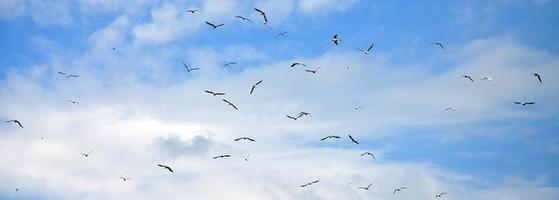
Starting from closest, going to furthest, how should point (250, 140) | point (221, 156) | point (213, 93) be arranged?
point (213, 93) < point (250, 140) < point (221, 156)

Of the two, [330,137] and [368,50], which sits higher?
[368,50]

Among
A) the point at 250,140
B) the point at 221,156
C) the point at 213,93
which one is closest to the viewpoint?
the point at 213,93

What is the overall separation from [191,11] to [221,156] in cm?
1427

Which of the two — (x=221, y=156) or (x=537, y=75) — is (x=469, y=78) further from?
(x=221, y=156)

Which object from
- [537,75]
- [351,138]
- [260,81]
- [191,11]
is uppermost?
[191,11]

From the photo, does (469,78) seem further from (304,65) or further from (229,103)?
(229,103)

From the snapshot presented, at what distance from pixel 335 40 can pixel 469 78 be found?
1453 centimetres

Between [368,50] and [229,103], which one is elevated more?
[368,50]

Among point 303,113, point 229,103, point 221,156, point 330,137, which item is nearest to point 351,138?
point 330,137

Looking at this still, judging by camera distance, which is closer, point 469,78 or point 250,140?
point 250,140

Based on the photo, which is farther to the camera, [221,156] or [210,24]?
[221,156]

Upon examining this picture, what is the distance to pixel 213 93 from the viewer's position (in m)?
46.2

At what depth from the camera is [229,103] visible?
4738 cm

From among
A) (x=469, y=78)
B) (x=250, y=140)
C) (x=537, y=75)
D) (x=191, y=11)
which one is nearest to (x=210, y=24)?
(x=191, y=11)
